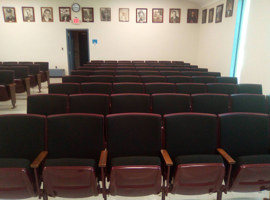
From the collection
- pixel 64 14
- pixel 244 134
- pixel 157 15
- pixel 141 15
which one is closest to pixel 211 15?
pixel 157 15

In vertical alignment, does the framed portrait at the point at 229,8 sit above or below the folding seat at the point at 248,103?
above

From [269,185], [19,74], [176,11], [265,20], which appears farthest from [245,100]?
[176,11]

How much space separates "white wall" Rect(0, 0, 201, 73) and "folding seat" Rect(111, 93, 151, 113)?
7196mm

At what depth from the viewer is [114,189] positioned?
58.4 inches

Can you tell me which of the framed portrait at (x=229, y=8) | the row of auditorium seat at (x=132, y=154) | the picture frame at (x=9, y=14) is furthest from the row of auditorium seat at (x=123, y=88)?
the picture frame at (x=9, y=14)

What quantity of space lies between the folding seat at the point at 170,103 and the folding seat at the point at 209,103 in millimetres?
109

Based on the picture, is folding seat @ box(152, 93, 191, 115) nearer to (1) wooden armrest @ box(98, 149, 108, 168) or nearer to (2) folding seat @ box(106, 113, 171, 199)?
(2) folding seat @ box(106, 113, 171, 199)

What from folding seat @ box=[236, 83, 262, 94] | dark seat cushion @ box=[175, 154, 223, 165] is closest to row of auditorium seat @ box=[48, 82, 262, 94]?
folding seat @ box=[236, 83, 262, 94]

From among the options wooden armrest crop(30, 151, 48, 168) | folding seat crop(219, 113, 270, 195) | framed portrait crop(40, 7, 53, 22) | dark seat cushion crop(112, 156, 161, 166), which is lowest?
wooden armrest crop(30, 151, 48, 168)

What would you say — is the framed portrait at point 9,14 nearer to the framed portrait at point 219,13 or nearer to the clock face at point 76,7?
the clock face at point 76,7

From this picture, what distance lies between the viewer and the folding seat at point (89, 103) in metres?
2.38

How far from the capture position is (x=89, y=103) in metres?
2.43

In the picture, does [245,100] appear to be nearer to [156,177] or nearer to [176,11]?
[156,177]

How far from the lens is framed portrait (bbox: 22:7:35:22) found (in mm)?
8422
